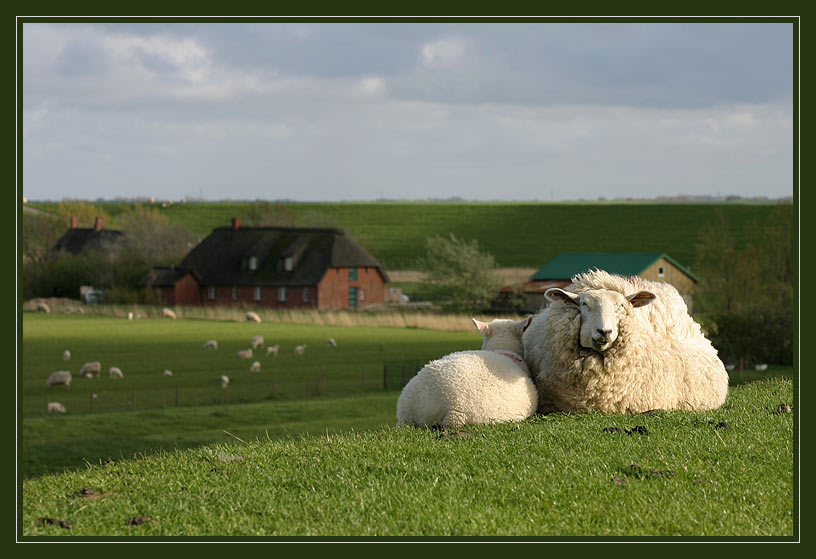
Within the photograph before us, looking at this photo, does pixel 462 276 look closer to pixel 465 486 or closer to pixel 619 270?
pixel 619 270

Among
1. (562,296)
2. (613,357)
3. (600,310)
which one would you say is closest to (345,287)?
(562,296)

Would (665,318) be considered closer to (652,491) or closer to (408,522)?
(652,491)

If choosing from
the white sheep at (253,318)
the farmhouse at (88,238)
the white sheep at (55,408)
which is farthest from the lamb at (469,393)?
the farmhouse at (88,238)

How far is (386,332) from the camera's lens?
58.8m

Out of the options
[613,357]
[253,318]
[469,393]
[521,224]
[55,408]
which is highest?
[521,224]

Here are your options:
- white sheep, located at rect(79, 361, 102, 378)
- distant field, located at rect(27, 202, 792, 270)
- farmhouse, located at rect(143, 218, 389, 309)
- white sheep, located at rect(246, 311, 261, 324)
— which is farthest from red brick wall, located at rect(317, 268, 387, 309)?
white sheep, located at rect(79, 361, 102, 378)

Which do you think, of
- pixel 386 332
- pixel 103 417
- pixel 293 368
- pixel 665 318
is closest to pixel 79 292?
pixel 386 332

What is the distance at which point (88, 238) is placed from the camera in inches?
4656

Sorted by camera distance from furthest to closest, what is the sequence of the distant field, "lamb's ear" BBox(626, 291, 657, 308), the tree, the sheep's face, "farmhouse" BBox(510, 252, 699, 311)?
the distant field, the tree, "farmhouse" BBox(510, 252, 699, 311), "lamb's ear" BBox(626, 291, 657, 308), the sheep's face

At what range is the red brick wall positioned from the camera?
Result: 3406 inches

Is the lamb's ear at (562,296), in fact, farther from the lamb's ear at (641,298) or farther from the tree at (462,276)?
the tree at (462,276)

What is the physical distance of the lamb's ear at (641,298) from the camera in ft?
39.8

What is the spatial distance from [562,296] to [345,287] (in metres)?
76.5

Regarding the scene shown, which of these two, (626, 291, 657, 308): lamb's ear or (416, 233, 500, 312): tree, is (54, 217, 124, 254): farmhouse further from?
(626, 291, 657, 308): lamb's ear
